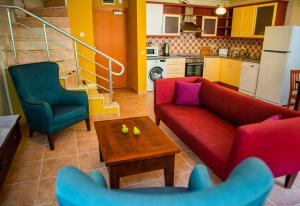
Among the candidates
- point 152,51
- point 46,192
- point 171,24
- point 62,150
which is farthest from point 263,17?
point 46,192

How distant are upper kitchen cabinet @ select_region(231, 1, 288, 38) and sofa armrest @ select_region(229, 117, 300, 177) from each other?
13.3 feet

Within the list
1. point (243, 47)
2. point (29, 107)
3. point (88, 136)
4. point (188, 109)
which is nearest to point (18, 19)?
point (29, 107)

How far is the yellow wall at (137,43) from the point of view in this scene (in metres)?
4.91

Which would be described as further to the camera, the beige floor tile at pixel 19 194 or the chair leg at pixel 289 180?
the chair leg at pixel 289 180

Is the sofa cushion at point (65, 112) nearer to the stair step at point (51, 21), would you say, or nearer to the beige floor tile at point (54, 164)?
the beige floor tile at point (54, 164)

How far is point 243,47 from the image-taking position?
6.17 meters

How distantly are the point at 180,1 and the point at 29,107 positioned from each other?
479 cm

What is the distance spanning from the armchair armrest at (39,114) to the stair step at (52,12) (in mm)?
2028

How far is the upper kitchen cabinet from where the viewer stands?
16.0ft

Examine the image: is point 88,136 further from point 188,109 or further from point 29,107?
point 188,109

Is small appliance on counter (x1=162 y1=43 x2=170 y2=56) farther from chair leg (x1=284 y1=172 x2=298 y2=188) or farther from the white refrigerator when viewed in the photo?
chair leg (x1=284 y1=172 x2=298 y2=188)

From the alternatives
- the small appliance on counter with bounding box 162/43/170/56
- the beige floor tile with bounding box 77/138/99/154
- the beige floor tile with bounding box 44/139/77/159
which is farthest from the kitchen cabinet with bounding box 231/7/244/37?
the beige floor tile with bounding box 44/139/77/159

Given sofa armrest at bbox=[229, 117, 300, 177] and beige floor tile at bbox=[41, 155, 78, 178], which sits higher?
sofa armrest at bbox=[229, 117, 300, 177]

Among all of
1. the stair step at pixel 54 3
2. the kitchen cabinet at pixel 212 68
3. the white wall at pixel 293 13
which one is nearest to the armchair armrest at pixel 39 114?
the stair step at pixel 54 3
